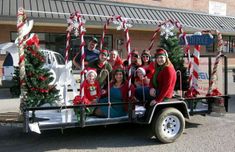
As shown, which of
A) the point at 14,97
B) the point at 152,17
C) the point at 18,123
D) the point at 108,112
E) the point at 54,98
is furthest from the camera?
the point at 152,17

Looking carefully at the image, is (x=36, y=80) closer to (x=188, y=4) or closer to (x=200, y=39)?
(x=200, y=39)

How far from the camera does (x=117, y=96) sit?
6.48 m

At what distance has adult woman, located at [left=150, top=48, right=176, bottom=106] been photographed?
6203 mm

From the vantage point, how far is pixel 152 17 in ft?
64.4

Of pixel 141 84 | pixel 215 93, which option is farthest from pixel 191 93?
pixel 141 84

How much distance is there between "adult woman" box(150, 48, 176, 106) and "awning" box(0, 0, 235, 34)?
896 centimetres

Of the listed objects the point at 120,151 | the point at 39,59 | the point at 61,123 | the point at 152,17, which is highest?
the point at 152,17

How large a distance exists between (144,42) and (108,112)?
48.4ft

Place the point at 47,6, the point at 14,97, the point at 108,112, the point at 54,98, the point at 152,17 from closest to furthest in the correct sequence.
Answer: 1. the point at 108,112
2. the point at 54,98
3. the point at 14,97
4. the point at 47,6
5. the point at 152,17

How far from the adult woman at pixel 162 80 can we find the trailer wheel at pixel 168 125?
27 cm

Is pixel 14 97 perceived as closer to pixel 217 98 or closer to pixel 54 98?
pixel 54 98

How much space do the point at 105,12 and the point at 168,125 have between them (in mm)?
12790

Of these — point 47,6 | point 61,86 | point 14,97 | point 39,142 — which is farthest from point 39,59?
point 47,6

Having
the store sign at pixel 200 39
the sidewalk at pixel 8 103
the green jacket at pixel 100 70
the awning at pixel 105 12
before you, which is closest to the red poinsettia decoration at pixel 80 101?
the green jacket at pixel 100 70
